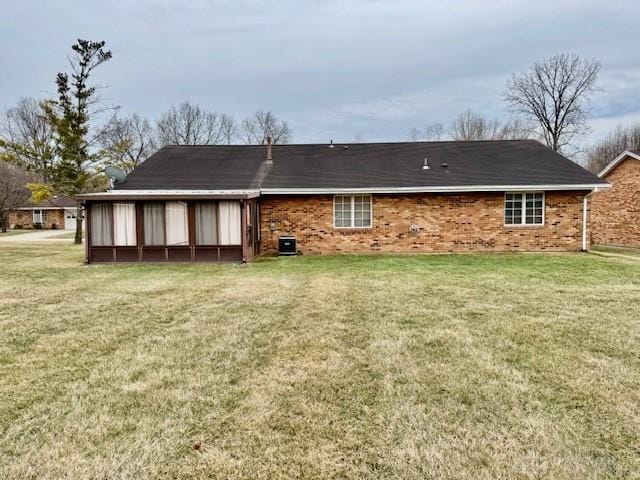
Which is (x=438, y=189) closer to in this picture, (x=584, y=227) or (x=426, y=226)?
(x=426, y=226)

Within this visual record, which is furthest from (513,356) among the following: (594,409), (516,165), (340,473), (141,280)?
(516,165)

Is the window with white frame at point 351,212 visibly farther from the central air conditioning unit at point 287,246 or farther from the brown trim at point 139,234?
the brown trim at point 139,234

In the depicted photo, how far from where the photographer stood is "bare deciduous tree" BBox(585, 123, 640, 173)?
37622 millimetres

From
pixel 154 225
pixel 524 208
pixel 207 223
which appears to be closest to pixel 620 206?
pixel 524 208

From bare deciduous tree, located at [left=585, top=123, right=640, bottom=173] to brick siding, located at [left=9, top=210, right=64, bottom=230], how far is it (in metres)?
49.4

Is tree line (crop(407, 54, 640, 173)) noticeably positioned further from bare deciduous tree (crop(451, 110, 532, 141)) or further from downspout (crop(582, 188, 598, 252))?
downspout (crop(582, 188, 598, 252))

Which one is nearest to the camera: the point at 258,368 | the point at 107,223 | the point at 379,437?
the point at 379,437

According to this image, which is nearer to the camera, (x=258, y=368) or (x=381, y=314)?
(x=258, y=368)

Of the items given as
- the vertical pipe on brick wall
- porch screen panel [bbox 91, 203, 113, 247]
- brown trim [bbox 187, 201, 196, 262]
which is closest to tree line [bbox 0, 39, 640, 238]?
porch screen panel [bbox 91, 203, 113, 247]

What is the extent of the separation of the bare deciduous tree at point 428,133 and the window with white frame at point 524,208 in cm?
2786

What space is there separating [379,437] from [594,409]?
1.73m

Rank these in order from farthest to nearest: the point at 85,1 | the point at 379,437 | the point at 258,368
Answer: the point at 85,1 < the point at 258,368 < the point at 379,437

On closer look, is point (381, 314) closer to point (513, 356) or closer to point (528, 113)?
point (513, 356)

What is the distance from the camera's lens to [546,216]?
1355 centimetres
